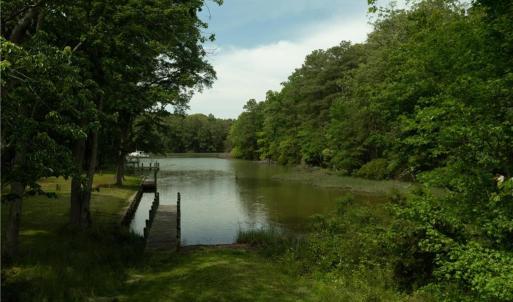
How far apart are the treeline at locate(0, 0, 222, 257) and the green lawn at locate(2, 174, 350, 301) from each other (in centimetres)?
126

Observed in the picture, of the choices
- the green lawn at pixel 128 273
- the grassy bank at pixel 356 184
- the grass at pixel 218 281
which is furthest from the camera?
the grassy bank at pixel 356 184

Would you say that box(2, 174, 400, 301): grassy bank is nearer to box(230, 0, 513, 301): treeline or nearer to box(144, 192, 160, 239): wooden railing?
box(144, 192, 160, 239): wooden railing

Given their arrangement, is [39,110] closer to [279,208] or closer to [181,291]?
[181,291]

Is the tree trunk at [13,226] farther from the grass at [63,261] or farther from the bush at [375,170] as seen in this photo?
the bush at [375,170]

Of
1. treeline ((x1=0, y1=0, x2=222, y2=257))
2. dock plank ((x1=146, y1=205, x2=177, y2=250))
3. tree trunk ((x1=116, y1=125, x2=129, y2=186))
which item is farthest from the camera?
tree trunk ((x1=116, y1=125, x2=129, y2=186))

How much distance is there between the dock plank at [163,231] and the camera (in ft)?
56.0

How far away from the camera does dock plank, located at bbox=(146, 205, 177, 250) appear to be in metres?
17.1

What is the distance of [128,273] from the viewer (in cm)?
1252

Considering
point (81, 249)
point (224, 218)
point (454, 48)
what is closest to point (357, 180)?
point (224, 218)

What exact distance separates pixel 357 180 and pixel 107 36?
3721 centimetres

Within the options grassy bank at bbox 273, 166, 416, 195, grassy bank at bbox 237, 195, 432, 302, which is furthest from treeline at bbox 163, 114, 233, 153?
grassy bank at bbox 237, 195, 432, 302

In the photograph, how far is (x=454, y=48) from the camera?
58.8 feet

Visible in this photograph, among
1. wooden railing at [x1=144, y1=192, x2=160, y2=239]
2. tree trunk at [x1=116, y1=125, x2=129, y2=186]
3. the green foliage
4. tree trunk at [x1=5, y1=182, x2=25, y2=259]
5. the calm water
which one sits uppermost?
the green foliage

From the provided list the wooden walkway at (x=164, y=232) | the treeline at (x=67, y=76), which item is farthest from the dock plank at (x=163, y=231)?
the treeline at (x=67, y=76)
